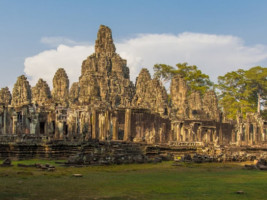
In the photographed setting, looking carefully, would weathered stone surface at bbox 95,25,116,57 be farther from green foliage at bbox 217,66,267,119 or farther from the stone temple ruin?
green foliage at bbox 217,66,267,119

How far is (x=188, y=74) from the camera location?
82.1 metres

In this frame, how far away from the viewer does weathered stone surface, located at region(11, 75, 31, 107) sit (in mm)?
67238

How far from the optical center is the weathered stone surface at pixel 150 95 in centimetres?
5478

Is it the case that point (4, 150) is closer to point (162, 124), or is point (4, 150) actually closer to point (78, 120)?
point (78, 120)

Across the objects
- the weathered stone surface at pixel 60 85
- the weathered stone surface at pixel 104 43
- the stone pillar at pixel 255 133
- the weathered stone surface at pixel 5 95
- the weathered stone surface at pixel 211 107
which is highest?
the weathered stone surface at pixel 104 43

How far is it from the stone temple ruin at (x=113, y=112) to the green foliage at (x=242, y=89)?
6297 millimetres

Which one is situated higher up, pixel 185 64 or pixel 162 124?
pixel 185 64

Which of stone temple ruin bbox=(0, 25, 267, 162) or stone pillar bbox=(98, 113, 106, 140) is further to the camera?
stone pillar bbox=(98, 113, 106, 140)

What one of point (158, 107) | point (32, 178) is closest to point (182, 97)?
point (158, 107)

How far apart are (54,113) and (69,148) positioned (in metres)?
17.9

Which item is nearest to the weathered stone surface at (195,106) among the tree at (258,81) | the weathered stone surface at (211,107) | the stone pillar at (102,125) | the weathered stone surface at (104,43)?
the weathered stone surface at (211,107)

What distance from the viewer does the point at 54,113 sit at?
43938 millimetres

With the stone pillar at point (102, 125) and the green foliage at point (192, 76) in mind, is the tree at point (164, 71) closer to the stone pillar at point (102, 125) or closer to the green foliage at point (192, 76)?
the green foliage at point (192, 76)

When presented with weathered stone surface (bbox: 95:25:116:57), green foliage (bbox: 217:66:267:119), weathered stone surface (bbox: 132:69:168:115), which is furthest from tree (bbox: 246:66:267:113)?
weathered stone surface (bbox: 95:25:116:57)
